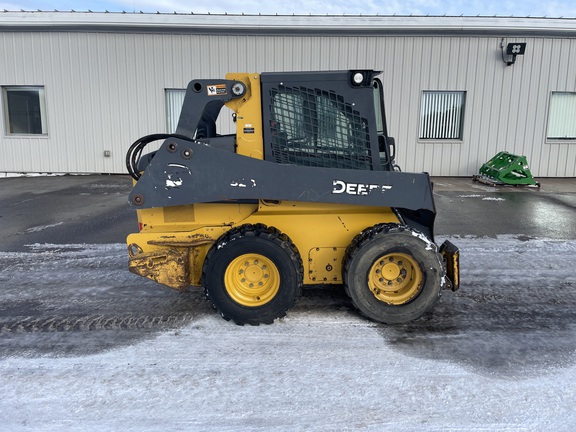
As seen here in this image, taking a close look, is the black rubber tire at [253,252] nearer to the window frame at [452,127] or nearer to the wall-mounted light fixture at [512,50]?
the window frame at [452,127]

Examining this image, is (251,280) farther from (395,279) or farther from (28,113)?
(28,113)

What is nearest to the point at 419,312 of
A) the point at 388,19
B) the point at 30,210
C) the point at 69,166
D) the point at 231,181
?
the point at 231,181

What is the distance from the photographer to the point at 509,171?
1201 cm

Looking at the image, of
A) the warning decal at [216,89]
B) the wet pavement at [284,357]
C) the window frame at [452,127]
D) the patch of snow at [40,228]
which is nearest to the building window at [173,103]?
the patch of snow at [40,228]

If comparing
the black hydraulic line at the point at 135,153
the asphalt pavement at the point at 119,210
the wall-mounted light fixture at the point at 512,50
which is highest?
the wall-mounted light fixture at the point at 512,50

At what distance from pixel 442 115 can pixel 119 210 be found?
961 cm

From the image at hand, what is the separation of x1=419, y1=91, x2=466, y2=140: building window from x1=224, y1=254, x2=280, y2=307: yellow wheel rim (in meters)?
10.9

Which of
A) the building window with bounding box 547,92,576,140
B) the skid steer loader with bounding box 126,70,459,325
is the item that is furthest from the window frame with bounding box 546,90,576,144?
the skid steer loader with bounding box 126,70,459,325

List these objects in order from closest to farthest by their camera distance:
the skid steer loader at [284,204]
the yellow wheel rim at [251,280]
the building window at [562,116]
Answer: the skid steer loader at [284,204]
the yellow wheel rim at [251,280]
the building window at [562,116]

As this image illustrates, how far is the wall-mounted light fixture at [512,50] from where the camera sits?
1255 cm

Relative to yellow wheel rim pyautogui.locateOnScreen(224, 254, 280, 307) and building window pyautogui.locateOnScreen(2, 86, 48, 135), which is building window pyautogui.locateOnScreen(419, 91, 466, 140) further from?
building window pyautogui.locateOnScreen(2, 86, 48, 135)

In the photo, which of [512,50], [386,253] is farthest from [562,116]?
[386,253]

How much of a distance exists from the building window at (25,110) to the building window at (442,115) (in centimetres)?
1146

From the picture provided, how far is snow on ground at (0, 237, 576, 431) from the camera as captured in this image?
8.64ft
